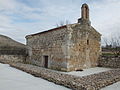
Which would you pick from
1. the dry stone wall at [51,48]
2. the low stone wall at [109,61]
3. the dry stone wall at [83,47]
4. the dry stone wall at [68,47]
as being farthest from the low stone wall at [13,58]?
the low stone wall at [109,61]

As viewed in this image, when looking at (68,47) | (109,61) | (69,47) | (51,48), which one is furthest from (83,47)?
(109,61)

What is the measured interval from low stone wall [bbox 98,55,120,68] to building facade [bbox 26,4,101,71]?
653 millimetres

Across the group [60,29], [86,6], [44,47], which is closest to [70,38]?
[60,29]

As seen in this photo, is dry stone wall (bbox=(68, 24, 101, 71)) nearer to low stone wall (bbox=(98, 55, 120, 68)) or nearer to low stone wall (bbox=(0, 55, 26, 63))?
low stone wall (bbox=(98, 55, 120, 68))

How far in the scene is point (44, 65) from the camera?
46.9 ft

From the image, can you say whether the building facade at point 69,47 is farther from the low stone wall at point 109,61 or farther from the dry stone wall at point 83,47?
the low stone wall at point 109,61

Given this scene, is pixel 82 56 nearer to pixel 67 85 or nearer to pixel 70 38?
pixel 70 38

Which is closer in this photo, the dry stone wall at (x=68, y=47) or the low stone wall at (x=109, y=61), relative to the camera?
the dry stone wall at (x=68, y=47)

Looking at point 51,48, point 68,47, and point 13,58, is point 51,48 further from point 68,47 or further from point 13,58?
point 13,58

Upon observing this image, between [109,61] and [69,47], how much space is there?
577cm

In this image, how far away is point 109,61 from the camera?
14.7 m

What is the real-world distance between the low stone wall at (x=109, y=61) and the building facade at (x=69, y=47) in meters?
0.65

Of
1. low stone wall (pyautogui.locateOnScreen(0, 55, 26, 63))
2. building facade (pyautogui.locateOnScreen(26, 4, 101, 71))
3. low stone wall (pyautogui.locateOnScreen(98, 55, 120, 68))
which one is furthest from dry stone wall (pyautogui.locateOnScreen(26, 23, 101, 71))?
low stone wall (pyautogui.locateOnScreen(0, 55, 26, 63))

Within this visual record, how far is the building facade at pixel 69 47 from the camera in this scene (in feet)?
38.1
